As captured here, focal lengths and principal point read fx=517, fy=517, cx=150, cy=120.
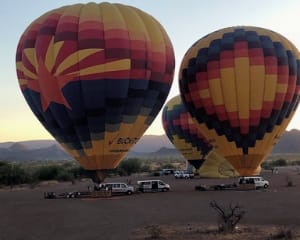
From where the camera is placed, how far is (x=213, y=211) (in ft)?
73.8

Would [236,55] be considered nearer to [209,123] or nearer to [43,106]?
[209,123]

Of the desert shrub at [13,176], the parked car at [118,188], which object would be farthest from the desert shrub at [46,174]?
the parked car at [118,188]

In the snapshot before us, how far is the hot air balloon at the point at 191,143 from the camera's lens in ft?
151

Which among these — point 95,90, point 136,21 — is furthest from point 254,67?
point 95,90

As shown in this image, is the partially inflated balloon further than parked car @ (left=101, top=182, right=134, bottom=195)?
Yes

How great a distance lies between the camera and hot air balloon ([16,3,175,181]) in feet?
87.3

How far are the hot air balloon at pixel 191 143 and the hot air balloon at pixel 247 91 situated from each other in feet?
45.3

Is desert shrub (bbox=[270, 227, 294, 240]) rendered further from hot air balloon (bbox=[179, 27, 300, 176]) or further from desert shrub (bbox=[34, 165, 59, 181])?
desert shrub (bbox=[34, 165, 59, 181])

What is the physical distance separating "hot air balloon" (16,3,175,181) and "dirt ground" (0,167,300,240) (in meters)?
3.61

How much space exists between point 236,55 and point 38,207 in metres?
14.3

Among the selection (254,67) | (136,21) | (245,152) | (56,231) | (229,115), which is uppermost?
(136,21)

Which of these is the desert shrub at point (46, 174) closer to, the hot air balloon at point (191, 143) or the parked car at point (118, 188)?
the hot air balloon at point (191, 143)

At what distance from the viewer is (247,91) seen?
29.9 m

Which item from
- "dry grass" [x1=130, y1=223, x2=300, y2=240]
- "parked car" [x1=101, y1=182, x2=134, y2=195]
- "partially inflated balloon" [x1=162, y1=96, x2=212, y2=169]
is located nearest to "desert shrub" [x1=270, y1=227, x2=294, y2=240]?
"dry grass" [x1=130, y1=223, x2=300, y2=240]
